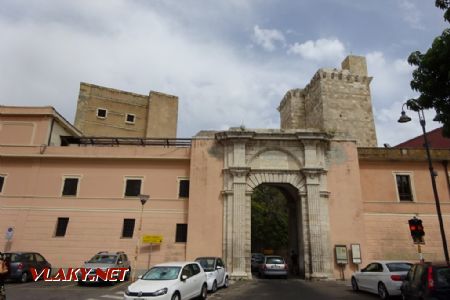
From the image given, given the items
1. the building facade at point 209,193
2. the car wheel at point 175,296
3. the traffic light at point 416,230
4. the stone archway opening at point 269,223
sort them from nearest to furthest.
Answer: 1. the car wheel at point 175,296
2. the traffic light at point 416,230
3. the building facade at point 209,193
4. the stone archway opening at point 269,223

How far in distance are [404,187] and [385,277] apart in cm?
1254

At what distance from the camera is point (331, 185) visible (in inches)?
869

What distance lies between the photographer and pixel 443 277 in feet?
28.5

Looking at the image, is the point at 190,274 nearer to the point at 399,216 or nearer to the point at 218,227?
the point at 218,227

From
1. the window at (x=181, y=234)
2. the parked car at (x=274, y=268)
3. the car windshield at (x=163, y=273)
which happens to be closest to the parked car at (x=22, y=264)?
the window at (x=181, y=234)

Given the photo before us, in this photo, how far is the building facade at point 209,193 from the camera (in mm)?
20797

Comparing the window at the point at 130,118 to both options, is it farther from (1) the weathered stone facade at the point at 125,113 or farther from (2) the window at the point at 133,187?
(2) the window at the point at 133,187

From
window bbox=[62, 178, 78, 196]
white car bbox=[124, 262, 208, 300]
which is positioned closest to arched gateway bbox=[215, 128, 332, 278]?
white car bbox=[124, 262, 208, 300]

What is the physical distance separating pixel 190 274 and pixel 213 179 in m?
10.5

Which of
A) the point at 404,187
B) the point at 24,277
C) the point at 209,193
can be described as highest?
the point at 404,187

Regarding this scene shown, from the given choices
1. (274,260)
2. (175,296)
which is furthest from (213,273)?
(274,260)

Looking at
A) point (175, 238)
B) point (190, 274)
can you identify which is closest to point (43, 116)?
point (175, 238)

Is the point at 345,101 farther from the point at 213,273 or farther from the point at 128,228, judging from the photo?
the point at 213,273

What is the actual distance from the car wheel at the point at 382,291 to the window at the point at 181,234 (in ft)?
38.5
